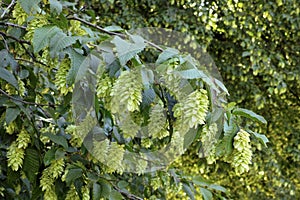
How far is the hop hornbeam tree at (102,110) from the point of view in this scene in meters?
0.80

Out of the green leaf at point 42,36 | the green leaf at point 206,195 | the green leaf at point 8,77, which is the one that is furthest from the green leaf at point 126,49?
the green leaf at point 206,195

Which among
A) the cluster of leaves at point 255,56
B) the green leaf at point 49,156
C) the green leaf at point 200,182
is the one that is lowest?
the cluster of leaves at point 255,56

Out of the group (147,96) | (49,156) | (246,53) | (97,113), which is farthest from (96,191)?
(246,53)

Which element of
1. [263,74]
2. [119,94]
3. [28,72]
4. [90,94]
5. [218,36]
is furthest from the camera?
[218,36]

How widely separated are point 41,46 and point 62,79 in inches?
2.8

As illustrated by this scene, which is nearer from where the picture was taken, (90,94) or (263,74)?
(90,94)

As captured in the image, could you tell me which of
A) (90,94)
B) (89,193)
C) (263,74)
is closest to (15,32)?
(90,94)

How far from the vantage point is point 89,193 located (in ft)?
3.81

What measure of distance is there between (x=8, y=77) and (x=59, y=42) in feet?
1.03

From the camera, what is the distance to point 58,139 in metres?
1.21

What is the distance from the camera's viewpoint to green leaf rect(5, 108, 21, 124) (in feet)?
3.58

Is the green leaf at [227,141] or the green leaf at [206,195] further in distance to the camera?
the green leaf at [206,195]

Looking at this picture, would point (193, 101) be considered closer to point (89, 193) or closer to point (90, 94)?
point (90, 94)

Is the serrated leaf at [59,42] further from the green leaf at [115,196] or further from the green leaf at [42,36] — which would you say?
the green leaf at [115,196]
